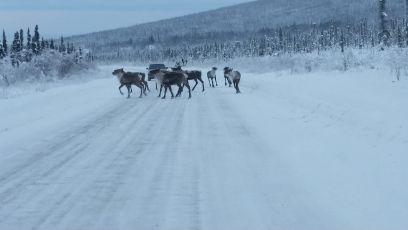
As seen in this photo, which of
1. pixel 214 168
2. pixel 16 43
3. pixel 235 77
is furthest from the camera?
pixel 16 43

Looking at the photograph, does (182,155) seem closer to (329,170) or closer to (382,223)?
(329,170)

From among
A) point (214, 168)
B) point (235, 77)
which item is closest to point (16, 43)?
point (235, 77)

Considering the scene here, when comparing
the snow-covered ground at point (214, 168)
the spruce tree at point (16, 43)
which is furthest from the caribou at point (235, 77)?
the spruce tree at point (16, 43)

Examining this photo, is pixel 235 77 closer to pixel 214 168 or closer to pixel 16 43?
pixel 214 168

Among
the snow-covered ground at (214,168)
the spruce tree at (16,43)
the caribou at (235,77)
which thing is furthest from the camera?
the spruce tree at (16,43)

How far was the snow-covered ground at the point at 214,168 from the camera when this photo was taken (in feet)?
22.6

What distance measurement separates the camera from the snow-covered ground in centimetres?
689

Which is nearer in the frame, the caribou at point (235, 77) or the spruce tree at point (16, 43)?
the caribou at point (235, 77)

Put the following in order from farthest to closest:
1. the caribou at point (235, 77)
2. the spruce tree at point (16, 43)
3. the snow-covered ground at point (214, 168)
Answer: the spruce tree at point (16, 43), the caribou at point (235, 77), the snow-covered ground at point (214, 168)

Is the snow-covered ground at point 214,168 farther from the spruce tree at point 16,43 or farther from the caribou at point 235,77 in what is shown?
the spruce tree at point 16,43

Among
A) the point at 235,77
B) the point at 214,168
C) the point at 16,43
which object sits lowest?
the point at 214,168

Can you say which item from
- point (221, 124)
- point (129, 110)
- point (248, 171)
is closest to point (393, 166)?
point (248, 171)

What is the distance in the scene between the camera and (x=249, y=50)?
159 m

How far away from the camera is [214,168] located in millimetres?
9625
